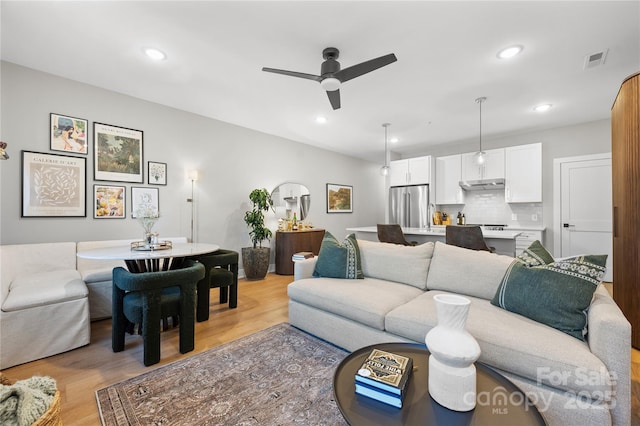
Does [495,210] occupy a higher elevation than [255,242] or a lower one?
higher

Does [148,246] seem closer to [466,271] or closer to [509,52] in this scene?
[466,271]

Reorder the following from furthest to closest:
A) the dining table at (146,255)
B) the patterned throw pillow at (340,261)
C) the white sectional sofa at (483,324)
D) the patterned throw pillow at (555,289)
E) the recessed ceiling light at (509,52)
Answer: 1. the patterned throw pillow at (340,261)
2. the recessed ceiling light at (509,52)
3. the dining table at (146,255)
4. the patterned throw pillow at (555,289)
5. the white sectional sofa at (483,324)

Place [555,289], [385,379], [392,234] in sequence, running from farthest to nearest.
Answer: [392,234], [555,289], [385,379]

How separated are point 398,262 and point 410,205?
3.30m

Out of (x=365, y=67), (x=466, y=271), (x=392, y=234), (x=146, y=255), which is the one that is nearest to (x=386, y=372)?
(x=466, y=271)

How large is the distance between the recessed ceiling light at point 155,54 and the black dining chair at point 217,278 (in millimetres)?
2006

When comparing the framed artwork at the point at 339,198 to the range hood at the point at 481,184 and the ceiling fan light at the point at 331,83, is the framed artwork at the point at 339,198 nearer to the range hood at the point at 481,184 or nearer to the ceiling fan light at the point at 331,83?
the range hood at the point at 481,184

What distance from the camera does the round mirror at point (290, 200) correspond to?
5.15 m

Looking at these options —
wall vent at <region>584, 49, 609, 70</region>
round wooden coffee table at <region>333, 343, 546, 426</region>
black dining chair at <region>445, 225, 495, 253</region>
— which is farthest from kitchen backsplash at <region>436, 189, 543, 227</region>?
round wooden coffee table at <region>333, 343, 546, 426</region>

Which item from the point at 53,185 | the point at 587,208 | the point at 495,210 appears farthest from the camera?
the point at 495,210

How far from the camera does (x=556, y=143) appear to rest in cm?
462

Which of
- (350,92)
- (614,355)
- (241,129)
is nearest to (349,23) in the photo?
(350,92)

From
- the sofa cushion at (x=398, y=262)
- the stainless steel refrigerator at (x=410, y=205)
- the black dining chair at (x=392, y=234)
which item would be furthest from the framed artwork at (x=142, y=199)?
the stainless steel refrigerator at (x=410, y=205)

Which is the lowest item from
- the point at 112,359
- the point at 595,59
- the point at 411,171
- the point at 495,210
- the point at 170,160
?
the point at 112,359
